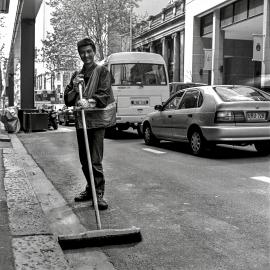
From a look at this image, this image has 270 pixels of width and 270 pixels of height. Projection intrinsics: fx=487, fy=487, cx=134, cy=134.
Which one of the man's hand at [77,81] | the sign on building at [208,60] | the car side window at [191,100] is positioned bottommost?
the car side window at [191,100]

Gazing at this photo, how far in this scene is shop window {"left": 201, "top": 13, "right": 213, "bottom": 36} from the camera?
103 ft

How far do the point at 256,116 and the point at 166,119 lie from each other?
102 inches

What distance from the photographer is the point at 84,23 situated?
39.2 m

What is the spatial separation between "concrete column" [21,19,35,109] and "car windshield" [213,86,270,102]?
13103 millimetres

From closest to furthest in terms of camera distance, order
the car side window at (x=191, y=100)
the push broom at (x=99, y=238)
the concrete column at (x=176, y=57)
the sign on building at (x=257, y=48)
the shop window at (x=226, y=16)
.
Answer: the push broom at (x=99, y=238)
the car side window at (x=191, y=100)
the sign on building at (x=257, y=48)
the shop window at (x=226, y=16)
the concrete column at (x=176, y=57)

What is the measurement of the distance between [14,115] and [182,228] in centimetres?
1601

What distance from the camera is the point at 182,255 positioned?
3855mm

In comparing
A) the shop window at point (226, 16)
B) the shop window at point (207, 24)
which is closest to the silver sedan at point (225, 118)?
the shop window at point (226, 16)

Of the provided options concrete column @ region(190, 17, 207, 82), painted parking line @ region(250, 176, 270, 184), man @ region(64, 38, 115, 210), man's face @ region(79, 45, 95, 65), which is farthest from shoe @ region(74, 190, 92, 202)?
concrete column @ region(190, 17, 207, 82)

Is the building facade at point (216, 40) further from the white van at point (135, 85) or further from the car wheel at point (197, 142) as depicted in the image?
the car wheel at point (197, 142)

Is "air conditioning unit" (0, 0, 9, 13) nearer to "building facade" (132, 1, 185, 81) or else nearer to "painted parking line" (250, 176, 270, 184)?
"painted parking line" (250, 176, 270, 184)

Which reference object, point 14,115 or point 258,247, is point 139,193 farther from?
point 14,115

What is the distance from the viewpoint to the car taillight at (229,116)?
9.41 meters

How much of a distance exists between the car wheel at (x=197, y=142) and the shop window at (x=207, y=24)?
22471mm
